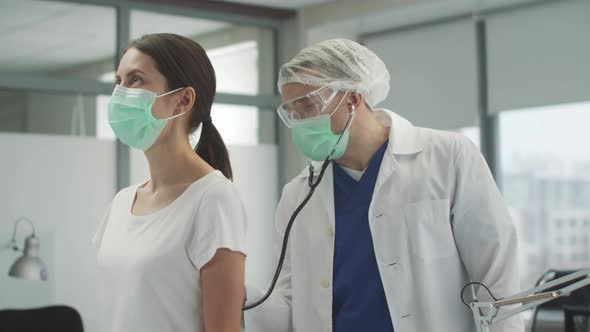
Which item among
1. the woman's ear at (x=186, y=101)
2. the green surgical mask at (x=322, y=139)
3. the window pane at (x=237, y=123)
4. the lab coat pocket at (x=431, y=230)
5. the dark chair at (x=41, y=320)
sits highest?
the window pane at (x=237, y=123)

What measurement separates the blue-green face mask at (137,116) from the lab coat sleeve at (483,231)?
2.10 ft

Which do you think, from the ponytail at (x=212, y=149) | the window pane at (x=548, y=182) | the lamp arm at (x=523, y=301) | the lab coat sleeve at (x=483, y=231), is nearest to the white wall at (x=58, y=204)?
the window pane at (x=548, y=182)

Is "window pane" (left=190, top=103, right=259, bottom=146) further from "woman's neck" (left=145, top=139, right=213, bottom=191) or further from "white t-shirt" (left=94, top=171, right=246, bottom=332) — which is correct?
"white t-shirt" (left=94, top=171, right=246, bottom=332)

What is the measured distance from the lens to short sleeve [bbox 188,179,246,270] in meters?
1.54

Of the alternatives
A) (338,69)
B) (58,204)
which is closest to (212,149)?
(338,69)

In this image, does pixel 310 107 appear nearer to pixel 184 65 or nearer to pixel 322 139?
pixel 322 139

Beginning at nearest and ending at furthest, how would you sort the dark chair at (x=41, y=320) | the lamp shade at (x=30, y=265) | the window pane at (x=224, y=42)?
the dark chair at (x=41, y=320), the lamp shade at (x=30, y=265), the window pane at (x=224, y=42)

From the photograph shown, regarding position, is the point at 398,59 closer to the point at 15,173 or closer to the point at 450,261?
the point at 15,173

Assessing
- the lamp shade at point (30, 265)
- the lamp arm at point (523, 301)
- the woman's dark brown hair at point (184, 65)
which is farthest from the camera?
the lamp shade at point (30, 265)

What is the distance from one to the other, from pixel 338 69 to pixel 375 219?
0.36m

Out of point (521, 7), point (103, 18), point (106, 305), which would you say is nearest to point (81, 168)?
point (103, 18)

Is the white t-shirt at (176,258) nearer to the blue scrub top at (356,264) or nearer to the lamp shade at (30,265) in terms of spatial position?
the blue scrub top at (356,264)

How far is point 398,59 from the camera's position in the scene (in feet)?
17.0

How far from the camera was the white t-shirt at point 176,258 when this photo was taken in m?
1.56
